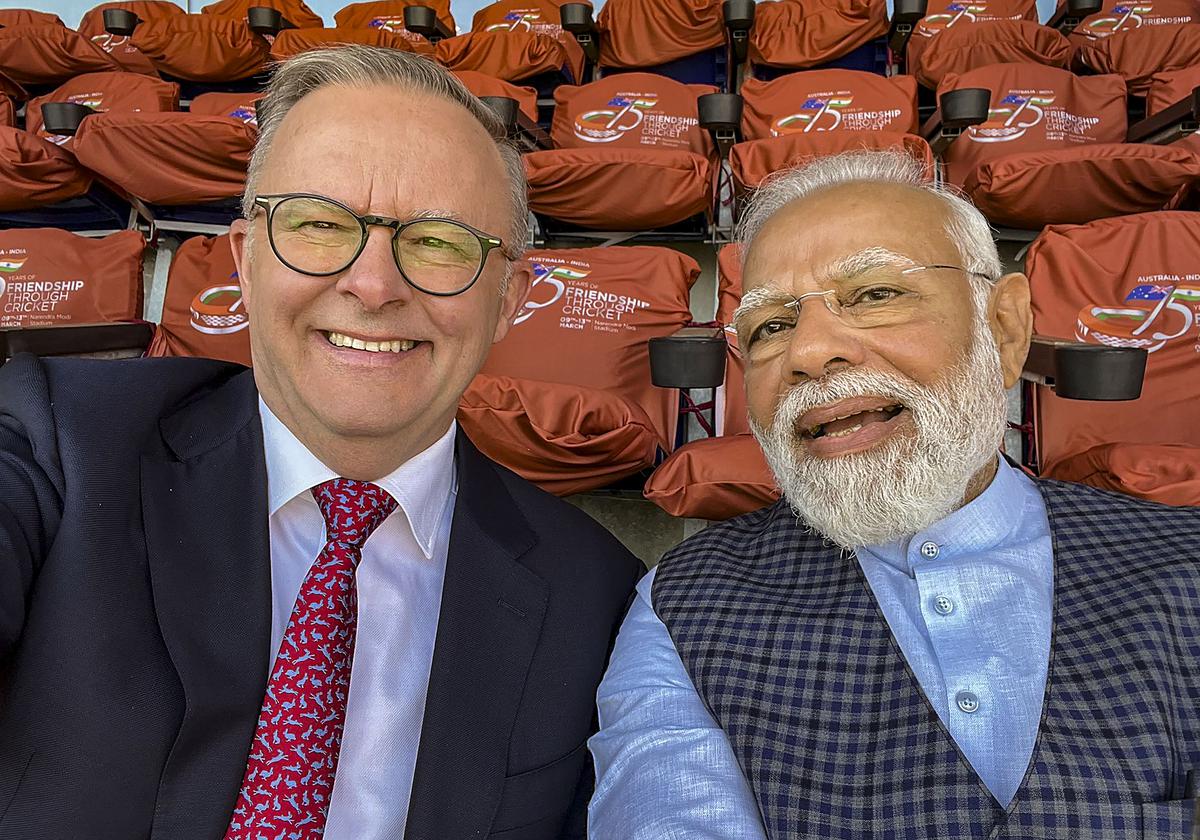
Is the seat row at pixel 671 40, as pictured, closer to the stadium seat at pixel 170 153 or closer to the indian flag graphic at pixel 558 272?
the stadium seat at pixel 170 153

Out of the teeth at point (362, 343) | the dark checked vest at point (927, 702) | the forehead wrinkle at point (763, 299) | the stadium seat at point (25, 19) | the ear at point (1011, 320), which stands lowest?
the dark checked vest at point (927, 702)

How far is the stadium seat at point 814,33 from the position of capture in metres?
3.25

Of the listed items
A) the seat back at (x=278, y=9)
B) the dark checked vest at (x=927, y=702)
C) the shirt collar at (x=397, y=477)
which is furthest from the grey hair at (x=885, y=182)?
the seat back at (x=278, y=9)

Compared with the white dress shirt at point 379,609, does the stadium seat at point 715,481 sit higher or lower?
lower

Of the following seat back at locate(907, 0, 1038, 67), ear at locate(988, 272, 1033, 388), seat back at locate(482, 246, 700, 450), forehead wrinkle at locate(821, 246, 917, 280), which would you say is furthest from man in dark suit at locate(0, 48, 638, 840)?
seat back at locate(907, 0, 1038, 67)

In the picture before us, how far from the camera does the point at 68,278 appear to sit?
2.21 m

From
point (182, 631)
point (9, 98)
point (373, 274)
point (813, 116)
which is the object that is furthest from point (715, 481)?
point (9, 98)

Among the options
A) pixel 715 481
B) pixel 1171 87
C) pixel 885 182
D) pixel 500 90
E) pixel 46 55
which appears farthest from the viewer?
pixel 46 55

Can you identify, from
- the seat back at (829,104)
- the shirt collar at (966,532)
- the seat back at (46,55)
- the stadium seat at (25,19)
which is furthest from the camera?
the stadium seat at (25,19)

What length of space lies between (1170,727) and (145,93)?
3.80 metres

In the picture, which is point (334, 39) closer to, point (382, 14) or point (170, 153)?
point (382, 14)

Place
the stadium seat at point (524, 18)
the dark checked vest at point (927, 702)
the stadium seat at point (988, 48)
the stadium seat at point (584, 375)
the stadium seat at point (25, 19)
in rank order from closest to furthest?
the dark checked vest at point (927, 702) < the stadium seat at point (584, 375) < the stadium seat at point (988, 48) < the stadium seat at point (524, 18) < the stadium seat at point (25, 19)

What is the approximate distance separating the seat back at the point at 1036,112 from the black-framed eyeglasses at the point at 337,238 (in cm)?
214

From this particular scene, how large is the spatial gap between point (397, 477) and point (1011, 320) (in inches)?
32.0
